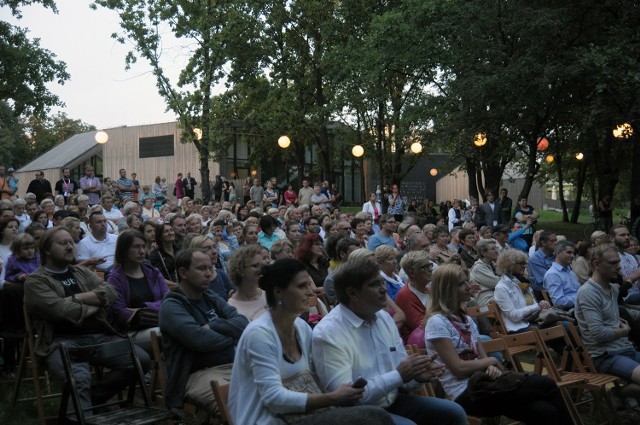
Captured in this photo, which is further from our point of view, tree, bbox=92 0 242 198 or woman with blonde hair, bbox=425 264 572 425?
tree, bbox=92 0 242 198

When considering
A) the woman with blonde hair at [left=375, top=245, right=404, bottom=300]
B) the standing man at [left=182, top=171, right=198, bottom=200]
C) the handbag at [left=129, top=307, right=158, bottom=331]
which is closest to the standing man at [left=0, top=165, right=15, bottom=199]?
the standing man at [left=182, top=171, right=198, bottom=200]

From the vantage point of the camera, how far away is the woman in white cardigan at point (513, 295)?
7.52 m

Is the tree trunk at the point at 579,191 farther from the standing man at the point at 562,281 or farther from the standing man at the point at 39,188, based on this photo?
the standing man at the point at 562,281

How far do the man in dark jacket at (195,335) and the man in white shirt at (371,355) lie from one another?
Answer: 1.04 meters

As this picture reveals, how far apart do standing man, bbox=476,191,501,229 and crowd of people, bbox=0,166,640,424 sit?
358 inches

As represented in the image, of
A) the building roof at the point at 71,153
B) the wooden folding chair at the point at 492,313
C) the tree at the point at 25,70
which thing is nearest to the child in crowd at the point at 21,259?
the wooden folding chair at the point at 492,313

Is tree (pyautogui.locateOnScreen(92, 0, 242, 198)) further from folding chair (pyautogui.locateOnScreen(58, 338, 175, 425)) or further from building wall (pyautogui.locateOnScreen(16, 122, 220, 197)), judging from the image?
folding chair (pyautogui.locateOnScreen(58, 338, 175, 425))

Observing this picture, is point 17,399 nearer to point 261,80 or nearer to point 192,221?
point 192,221

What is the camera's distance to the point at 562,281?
8.62 metres

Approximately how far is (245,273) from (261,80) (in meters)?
22.4

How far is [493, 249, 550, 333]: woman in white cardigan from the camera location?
296 inches

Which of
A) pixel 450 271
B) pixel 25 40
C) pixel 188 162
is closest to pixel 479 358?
pixel 450 271

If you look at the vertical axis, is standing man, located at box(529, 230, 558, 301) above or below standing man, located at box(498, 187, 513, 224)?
below

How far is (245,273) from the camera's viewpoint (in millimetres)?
5781
